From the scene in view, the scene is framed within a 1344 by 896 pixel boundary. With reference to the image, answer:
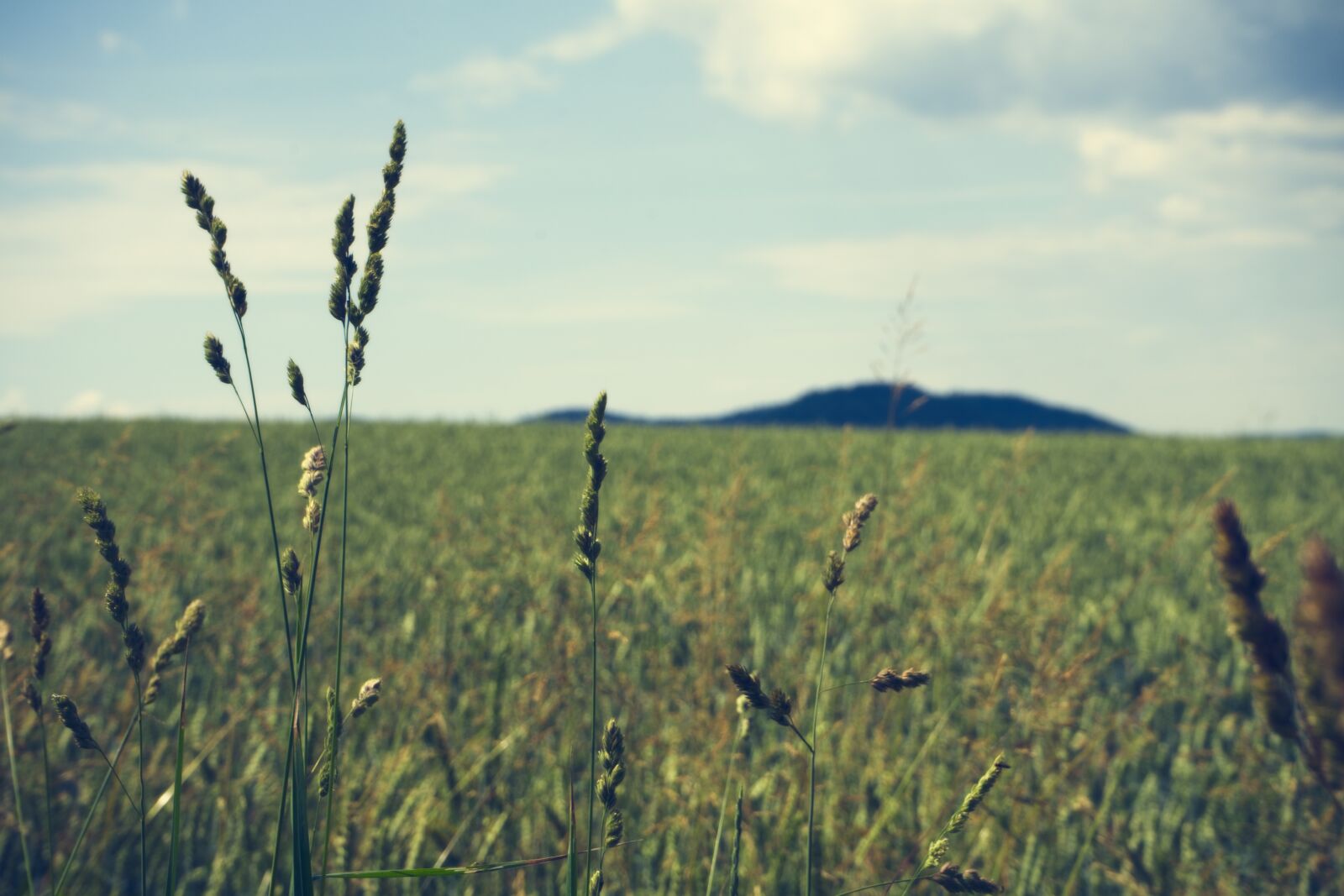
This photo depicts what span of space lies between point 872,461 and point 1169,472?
16.8ft

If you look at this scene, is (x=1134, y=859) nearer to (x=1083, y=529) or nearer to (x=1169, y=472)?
(x=1083, y=529)

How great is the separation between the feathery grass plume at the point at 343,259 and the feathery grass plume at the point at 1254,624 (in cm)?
95

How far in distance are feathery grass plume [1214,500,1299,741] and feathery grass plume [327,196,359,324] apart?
95cm

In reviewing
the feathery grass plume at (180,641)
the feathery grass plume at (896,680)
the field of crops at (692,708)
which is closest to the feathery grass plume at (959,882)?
the feathery grass plume at (896,680)

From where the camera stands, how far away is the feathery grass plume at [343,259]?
1099mm

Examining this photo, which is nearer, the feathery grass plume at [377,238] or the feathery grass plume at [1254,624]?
the feathery grass plume at [1254,624]

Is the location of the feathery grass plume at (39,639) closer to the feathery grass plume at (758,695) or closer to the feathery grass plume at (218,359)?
the feathery grass plume at (218,359)

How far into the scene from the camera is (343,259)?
43.5 inches

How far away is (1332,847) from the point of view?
2.57m

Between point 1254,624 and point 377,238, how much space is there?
0.98 meters

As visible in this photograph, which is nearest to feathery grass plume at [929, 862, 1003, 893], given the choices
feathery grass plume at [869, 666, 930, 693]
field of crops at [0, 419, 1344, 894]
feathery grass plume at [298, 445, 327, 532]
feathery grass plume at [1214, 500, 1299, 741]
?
feathery grass plume at [869, 666, 930, 693]

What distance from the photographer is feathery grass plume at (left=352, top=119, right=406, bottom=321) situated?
1.11 meters

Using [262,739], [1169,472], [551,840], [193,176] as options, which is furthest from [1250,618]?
[1169,472]

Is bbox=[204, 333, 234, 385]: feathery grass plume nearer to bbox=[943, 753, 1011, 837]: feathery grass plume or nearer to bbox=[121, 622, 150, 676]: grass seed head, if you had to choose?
bbox=[121, 622, 150, 676]: grass seed head
